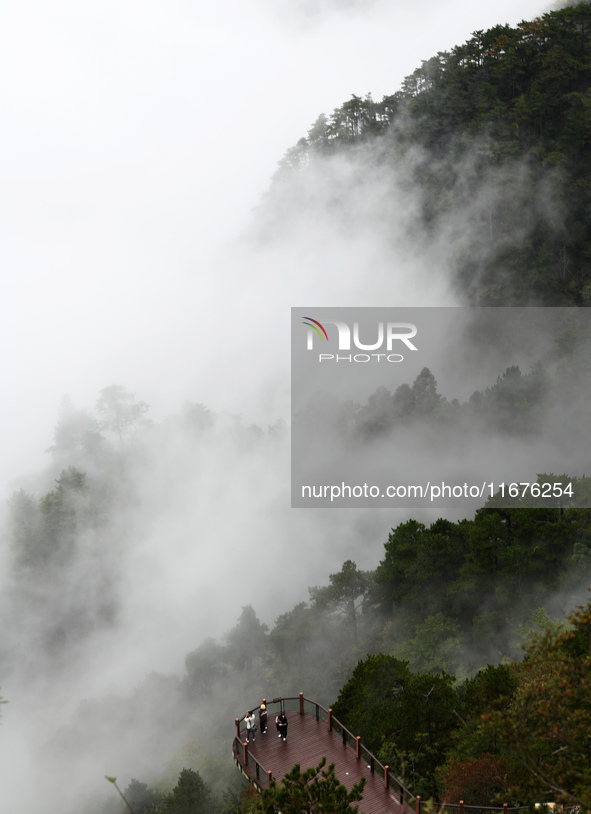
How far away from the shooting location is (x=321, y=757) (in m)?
20.1

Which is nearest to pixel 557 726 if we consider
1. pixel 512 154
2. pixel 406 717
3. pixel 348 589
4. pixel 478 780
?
pixel 478 780

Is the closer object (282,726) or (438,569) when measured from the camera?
(282,726)

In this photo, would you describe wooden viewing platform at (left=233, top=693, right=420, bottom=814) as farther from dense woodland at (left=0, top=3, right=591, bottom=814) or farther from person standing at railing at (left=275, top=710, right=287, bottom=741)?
dense woodland at (left=0, top=3, right=591, bottom=814)

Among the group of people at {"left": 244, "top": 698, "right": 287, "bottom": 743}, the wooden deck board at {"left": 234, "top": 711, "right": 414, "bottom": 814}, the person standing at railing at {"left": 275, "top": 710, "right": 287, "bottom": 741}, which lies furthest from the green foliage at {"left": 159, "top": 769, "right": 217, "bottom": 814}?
the person standing at railing at {"left": 275, "top": 710, "right": 287, "bottom": 741}

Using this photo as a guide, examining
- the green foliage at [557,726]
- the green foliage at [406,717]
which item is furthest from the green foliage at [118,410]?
the green foliage at [557,726]

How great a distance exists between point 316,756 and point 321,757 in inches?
7.3

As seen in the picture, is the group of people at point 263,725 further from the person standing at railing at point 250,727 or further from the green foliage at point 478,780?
the green foliage at point 478,780

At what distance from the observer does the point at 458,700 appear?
88.8 feet

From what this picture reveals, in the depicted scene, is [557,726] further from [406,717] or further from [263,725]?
[406,717]

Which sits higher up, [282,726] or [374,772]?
[282,726]

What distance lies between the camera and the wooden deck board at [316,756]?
18.1m

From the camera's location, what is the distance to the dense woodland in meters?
23.8

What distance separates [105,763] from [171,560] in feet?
110

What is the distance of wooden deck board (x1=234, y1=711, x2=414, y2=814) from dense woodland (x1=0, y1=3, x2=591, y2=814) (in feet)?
9.60
